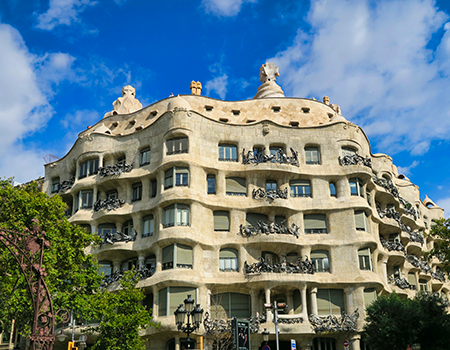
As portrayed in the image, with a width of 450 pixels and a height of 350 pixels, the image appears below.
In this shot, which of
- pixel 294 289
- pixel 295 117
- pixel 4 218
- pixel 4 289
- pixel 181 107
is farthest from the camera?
pixel 295 117

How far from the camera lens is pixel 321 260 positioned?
132ft

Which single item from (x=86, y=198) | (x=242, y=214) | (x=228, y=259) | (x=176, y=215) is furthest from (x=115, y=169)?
(x=228, y=259)

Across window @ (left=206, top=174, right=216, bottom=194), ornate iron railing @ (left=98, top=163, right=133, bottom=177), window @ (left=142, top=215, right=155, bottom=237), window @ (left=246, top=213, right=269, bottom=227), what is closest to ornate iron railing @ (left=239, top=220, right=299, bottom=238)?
window @ (left=246, top=213, right=269, bottom=227)

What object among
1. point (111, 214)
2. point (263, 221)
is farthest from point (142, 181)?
point (263, 221)

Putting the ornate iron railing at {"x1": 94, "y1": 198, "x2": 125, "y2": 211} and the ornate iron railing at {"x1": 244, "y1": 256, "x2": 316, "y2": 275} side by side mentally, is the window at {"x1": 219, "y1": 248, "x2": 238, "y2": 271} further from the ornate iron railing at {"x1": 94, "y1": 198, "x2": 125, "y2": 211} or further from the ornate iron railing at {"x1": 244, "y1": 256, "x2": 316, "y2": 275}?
the ornate iron railing at {"x1": 94, "y1": 198, "x2": 125, "y2": 211}

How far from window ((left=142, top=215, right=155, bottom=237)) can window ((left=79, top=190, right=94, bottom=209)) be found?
5399 mm

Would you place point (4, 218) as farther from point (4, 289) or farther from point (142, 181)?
point (142, 181)

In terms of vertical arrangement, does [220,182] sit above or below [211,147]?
below

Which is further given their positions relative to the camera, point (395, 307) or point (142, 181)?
point (142, 181)

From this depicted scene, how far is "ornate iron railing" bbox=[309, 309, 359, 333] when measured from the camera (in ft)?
121

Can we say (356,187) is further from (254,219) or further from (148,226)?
(148,226)

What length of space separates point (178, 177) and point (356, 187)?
14453 mm

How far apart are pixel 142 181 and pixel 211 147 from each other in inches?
242

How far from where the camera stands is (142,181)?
4162 cm
